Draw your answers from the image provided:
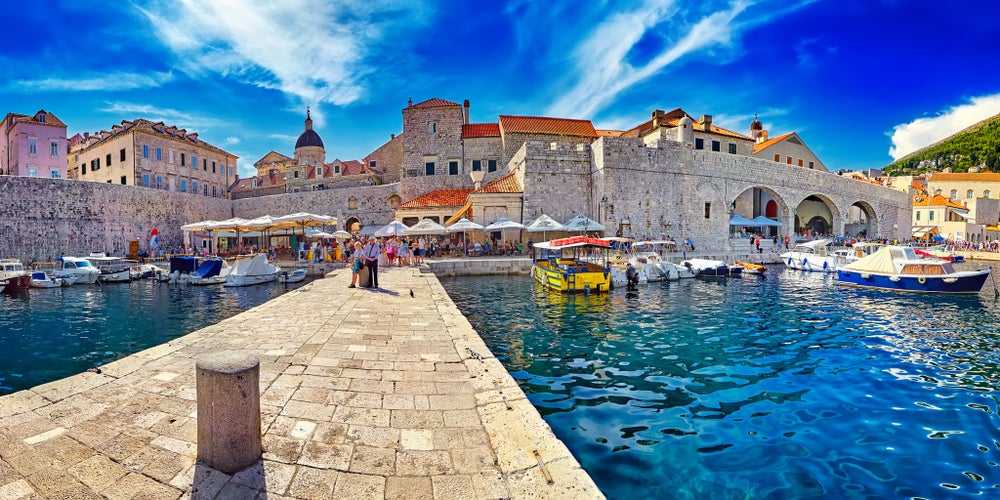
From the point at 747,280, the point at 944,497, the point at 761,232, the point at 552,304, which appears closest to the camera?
the point at 944,497

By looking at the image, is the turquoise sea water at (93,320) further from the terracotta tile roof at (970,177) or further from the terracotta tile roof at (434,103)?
the terracotta tile roof at (970,177)

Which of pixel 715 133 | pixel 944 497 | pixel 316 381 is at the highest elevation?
pixel 715 133

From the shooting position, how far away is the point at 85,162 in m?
38.4

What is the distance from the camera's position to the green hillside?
63778mm

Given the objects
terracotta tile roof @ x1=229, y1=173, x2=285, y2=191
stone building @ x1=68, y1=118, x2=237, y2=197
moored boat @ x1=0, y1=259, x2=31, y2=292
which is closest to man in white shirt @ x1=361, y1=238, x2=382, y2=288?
moored boat @ x1=0, y1=259, x2=31, y2=292

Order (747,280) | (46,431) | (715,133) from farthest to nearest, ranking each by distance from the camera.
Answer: (715,133)
(747,280)
(46,431)

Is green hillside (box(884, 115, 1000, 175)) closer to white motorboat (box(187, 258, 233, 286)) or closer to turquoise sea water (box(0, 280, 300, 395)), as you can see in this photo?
white motorboat (box(187, 258, 233, 286))

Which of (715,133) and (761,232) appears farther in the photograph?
(761,232)

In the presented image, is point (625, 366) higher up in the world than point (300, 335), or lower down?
lower down

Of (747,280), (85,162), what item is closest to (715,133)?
(747,280)

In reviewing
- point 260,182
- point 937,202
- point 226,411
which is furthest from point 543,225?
point 937,202

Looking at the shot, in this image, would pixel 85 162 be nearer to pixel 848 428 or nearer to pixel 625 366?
pixel 625 366

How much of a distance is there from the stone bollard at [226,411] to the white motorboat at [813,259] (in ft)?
82.4

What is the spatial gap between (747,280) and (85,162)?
49.7 meters
